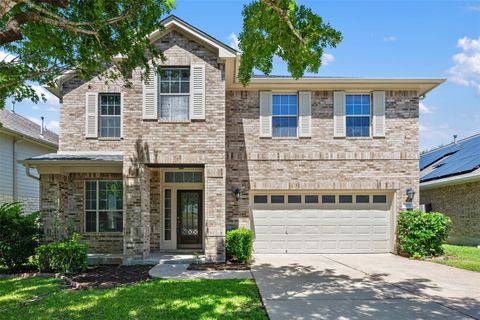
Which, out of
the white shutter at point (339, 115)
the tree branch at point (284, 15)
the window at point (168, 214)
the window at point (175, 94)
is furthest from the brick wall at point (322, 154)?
the tree branch at point (284, 15)

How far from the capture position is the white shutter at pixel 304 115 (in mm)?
12898

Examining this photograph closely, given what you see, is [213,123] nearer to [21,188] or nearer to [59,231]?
[59,231]

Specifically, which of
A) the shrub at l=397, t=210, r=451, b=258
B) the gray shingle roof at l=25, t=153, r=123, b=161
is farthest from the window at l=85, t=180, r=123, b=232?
the shrub at l=397, t=210, r=451, b=258

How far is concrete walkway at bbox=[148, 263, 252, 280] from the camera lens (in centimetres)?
877

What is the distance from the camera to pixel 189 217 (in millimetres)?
12797

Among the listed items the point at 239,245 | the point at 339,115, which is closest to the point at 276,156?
the point at 339,115

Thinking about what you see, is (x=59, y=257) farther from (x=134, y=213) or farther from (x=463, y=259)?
(x=463, y=259)

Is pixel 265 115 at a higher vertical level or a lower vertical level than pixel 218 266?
higher

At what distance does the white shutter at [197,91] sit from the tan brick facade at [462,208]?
11.5 m

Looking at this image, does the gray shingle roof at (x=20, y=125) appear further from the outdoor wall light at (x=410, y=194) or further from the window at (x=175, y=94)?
the outdoor wall light at (x=410, y=194)

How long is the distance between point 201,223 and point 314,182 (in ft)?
14.2

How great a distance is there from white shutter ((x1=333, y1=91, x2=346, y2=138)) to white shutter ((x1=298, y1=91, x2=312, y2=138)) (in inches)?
35.7

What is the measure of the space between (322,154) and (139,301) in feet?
27.6

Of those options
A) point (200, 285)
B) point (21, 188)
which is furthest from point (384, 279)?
point (21, 188)
